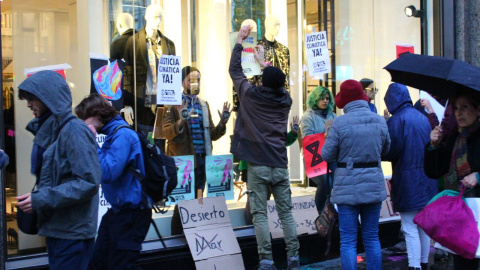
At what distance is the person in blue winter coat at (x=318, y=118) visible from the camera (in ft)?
24.9

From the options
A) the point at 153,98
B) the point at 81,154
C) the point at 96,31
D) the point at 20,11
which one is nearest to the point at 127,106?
the point at 153,98

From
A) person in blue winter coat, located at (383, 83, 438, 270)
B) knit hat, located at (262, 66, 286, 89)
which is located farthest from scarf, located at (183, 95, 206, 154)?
person in blue winter coat, located at (383, 83, 438, 270)

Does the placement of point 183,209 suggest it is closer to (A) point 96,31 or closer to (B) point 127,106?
(B) point 127,106

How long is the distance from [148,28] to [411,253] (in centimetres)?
350

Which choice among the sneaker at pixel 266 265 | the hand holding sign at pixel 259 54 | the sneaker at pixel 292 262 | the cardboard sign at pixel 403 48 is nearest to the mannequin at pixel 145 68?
the hand holding sign at pixel 259 54

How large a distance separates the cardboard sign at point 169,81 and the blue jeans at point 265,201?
1.16 meters

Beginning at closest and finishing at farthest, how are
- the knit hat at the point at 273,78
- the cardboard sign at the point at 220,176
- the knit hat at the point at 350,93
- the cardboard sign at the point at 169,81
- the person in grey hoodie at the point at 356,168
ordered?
the person in grey hoodie at the point at 356,168 → the knit hat at the point at 350,93 → the knit hat at the point at 273,78 → the cardboard sign at the point at 169,81 → the cardboard sign at the point at 220,176

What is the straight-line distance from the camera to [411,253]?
20.2ft

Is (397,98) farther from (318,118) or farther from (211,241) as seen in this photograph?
(211,241)

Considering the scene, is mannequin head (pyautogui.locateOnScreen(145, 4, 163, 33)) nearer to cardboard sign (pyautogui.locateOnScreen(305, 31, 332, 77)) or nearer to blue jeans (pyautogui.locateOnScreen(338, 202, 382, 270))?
cardboard sign (pyautogui.locateOnScreen(305, 31, 332, 77))

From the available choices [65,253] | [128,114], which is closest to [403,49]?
[128,114]

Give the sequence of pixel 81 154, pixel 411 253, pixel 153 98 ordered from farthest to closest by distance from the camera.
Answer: pixel 153 98 → pixel 411 253 → pixel 81 154

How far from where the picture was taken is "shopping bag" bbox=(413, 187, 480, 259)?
386 centimetres

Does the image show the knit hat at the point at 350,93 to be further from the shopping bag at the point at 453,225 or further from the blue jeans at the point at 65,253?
the blue jeans at the point at 65,253
